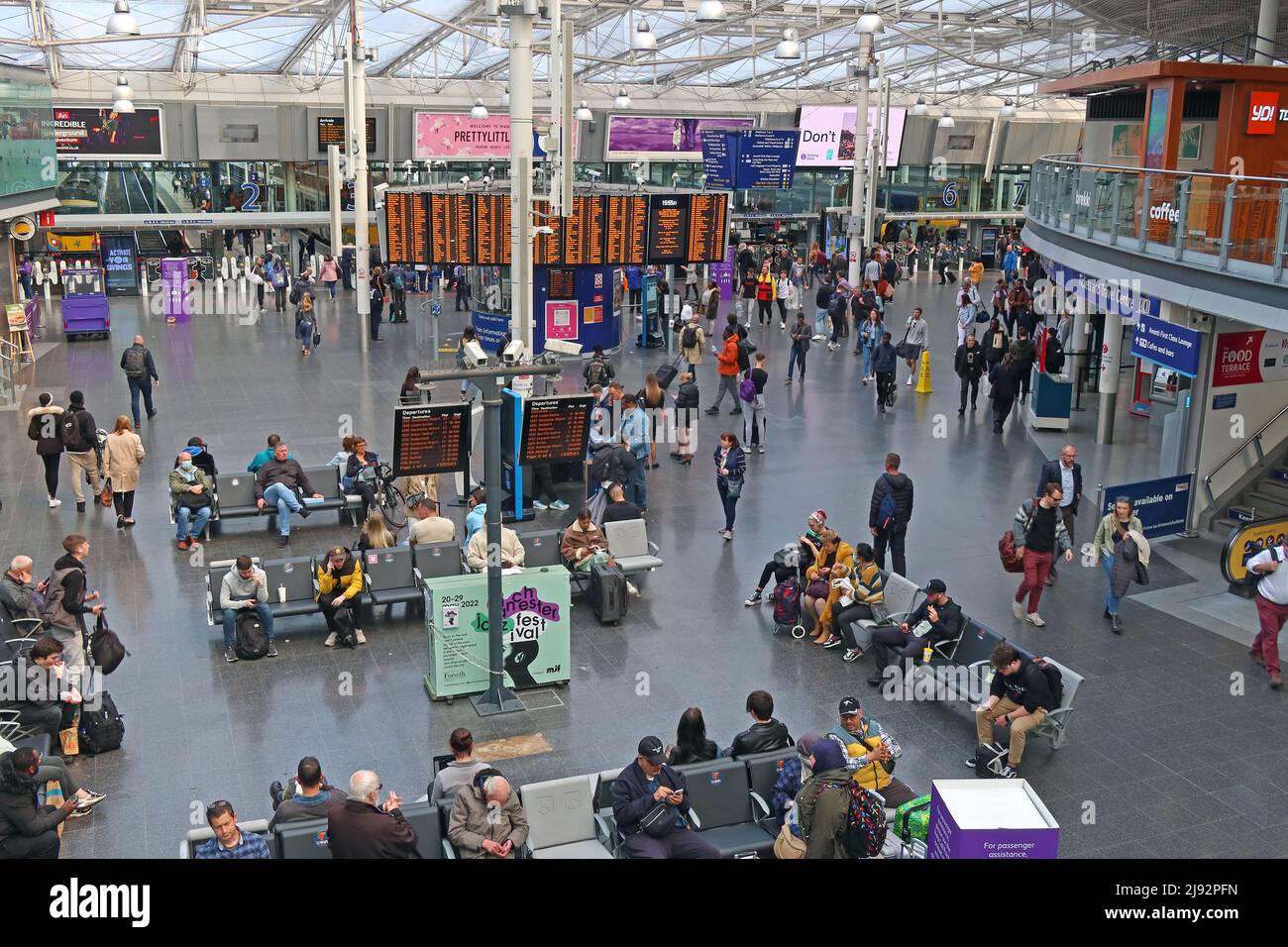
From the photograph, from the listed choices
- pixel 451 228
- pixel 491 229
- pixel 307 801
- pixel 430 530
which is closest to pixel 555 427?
pixel 430 530

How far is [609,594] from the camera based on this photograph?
44.2 feet

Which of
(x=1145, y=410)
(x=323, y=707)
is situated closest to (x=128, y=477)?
(x=323, y=707)

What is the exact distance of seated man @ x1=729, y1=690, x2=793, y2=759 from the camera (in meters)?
9.34

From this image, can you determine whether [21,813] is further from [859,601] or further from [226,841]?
[859,601]

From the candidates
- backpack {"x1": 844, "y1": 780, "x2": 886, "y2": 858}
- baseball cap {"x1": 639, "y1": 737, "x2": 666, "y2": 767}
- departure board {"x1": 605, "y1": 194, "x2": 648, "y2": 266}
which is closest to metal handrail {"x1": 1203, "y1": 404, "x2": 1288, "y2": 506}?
backpack {"x1": 844, "y1": 780, "x2": 886, "y2": 858}

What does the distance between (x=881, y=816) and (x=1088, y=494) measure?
39.8 feet

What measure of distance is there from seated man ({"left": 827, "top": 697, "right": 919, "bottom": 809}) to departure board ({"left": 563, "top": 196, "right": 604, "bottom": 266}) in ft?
57.8

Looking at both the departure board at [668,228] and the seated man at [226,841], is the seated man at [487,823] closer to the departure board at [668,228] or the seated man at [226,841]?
the seated man at [226,841]

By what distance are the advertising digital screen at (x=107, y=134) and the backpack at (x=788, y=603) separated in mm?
34649

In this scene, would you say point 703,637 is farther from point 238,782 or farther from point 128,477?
point 128,477

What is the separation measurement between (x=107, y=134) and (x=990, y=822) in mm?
41624

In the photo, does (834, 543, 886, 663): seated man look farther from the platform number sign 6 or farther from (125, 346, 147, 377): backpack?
the platform number sign 6

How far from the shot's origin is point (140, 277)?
→ 40.7 meters

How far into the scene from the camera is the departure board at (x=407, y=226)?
81.0ft
